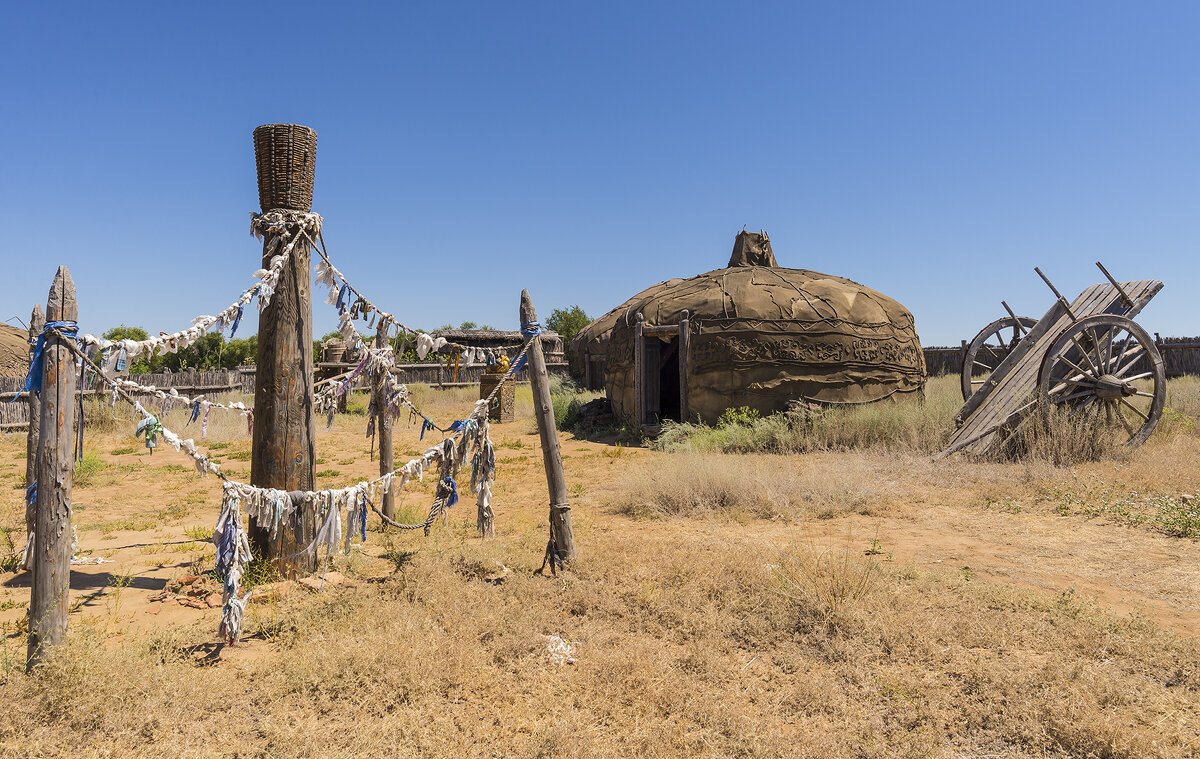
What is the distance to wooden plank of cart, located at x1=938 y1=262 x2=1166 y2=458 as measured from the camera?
28.3 ft

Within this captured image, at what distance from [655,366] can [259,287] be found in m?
9.57

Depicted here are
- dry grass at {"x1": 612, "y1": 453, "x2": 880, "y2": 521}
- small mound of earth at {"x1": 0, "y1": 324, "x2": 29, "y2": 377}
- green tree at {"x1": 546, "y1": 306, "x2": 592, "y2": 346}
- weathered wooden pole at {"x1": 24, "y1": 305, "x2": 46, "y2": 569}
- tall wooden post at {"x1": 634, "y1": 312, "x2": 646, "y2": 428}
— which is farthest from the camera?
green tree at {"x1": 546, "y1": 306, "x2": 592, "y2": 346}

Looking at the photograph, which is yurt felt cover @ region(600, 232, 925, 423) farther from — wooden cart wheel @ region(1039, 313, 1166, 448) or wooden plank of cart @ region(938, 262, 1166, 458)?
wooden cart wheel @ region(1039, 313, 1166, 448)

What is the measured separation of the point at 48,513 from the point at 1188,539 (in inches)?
312

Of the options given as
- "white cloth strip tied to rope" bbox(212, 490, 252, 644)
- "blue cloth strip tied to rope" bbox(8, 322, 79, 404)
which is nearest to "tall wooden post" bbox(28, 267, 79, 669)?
"blue cloth strip tied to rope" bbox(8, 322, 79, 404)

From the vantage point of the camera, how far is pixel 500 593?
4.47m

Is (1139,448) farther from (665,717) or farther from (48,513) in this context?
(48,513)

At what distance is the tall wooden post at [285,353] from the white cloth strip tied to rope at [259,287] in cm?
7

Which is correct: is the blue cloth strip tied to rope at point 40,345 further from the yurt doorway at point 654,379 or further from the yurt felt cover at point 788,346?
the yurt doorway at point 654,379

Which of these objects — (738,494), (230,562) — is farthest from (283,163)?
(738,494)

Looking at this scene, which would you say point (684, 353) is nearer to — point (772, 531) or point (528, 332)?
point (772, 531)

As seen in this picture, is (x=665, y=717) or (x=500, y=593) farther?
(x=500, y=593)

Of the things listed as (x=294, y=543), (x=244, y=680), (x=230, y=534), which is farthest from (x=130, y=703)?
(x=294, y=543)

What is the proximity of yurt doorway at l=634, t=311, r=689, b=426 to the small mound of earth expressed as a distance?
17.2 meters
